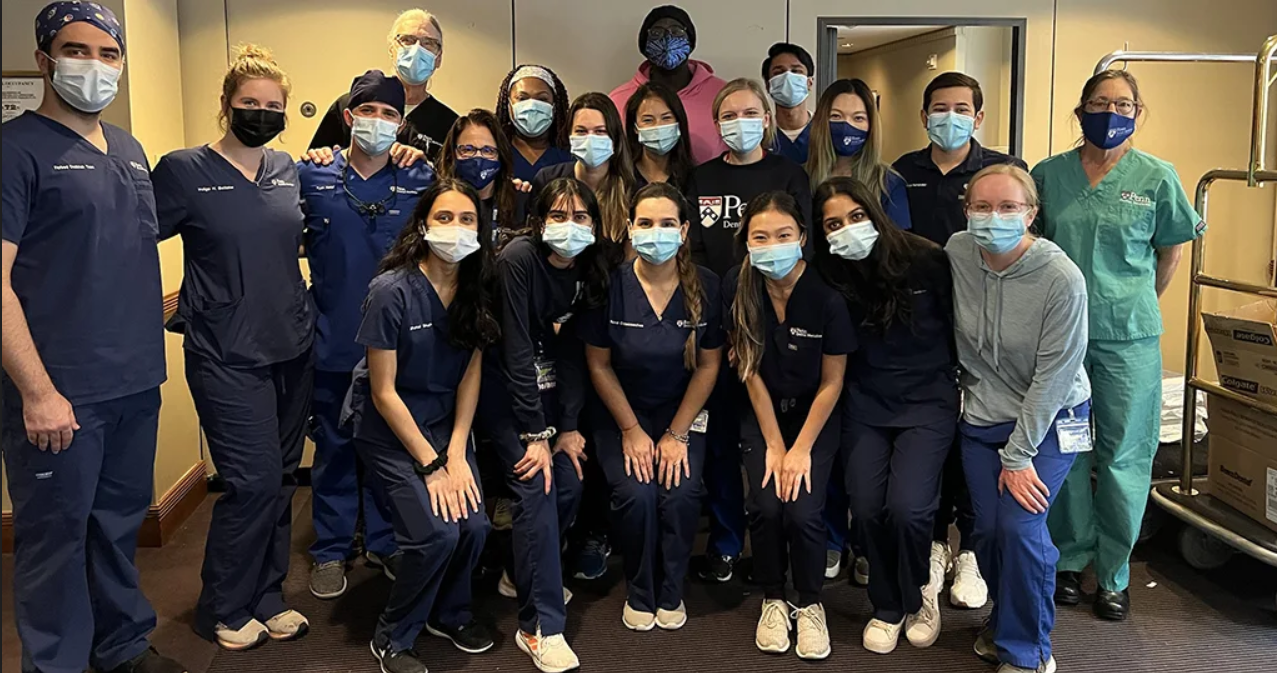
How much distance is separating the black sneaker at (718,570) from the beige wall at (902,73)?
229cm

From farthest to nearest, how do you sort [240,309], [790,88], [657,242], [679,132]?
[790,88]
[679,132]
[657,242]
[240,309]

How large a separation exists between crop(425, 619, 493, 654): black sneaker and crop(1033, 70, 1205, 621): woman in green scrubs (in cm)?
168

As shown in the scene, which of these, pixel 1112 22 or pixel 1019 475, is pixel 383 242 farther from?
pixel 1112 22

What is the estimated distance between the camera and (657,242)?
2.58m

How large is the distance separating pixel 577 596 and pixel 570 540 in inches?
7.6

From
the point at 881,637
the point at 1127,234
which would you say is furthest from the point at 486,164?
the point at 1127,234

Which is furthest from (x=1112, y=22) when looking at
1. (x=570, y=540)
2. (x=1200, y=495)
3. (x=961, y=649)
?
(x=570, y=540)

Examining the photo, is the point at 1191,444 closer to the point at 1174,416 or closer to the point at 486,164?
the point at 1174,416

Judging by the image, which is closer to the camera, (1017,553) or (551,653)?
(1017,553)

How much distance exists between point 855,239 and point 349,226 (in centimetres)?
143

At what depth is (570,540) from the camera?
3072 mm

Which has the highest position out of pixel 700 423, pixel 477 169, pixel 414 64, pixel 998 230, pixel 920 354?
pixel 414 64

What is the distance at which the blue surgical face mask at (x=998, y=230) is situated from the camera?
7.82 feet

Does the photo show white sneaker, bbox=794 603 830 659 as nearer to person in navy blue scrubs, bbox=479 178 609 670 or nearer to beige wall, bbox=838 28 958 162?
person in navy blue scrubs, bbox=479 178 609 670
